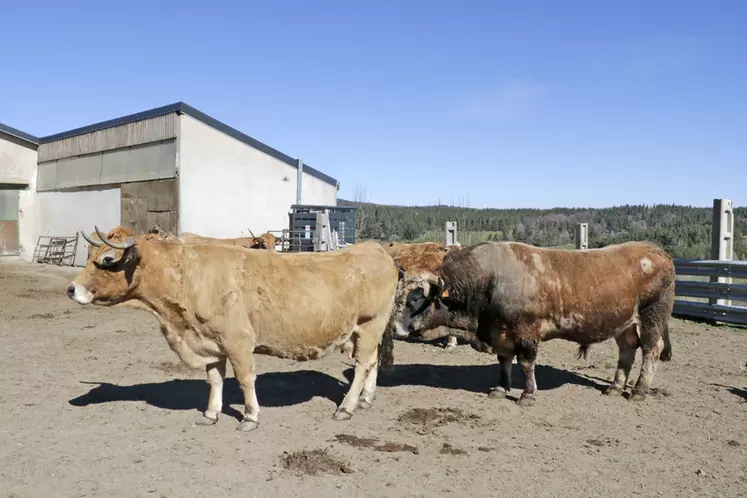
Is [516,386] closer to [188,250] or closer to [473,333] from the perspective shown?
[473,333]

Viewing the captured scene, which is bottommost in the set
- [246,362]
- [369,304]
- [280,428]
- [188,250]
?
[280,428]

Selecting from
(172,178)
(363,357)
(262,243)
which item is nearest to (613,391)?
(363,357)

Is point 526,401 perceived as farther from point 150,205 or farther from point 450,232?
point 150,205

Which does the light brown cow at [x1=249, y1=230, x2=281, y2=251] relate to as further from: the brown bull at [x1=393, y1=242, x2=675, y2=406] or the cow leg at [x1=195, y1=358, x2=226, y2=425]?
the cow leg at [x1=195, y1=358, x2=226, y2=425]

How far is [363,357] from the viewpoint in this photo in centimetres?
677

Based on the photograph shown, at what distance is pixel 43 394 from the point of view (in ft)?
23.4

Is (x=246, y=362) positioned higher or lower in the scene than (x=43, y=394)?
higher

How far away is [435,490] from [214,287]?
9.61ft

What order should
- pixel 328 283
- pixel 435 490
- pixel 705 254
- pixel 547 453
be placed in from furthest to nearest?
pixel 705 254, pixel 328 283, pixel 547 453, pixel 435 490

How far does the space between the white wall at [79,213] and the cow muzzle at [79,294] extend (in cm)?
1974

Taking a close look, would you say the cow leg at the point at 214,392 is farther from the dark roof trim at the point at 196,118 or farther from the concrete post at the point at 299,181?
the concrete post at the point at 299,181

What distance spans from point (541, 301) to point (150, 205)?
59.1 feet

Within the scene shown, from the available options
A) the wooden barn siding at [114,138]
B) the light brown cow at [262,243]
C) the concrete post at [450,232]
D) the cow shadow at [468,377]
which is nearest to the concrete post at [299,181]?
the wooden barn siding at [114,138]

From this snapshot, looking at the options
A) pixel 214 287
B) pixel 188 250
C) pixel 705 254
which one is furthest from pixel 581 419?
pixel 705 254
